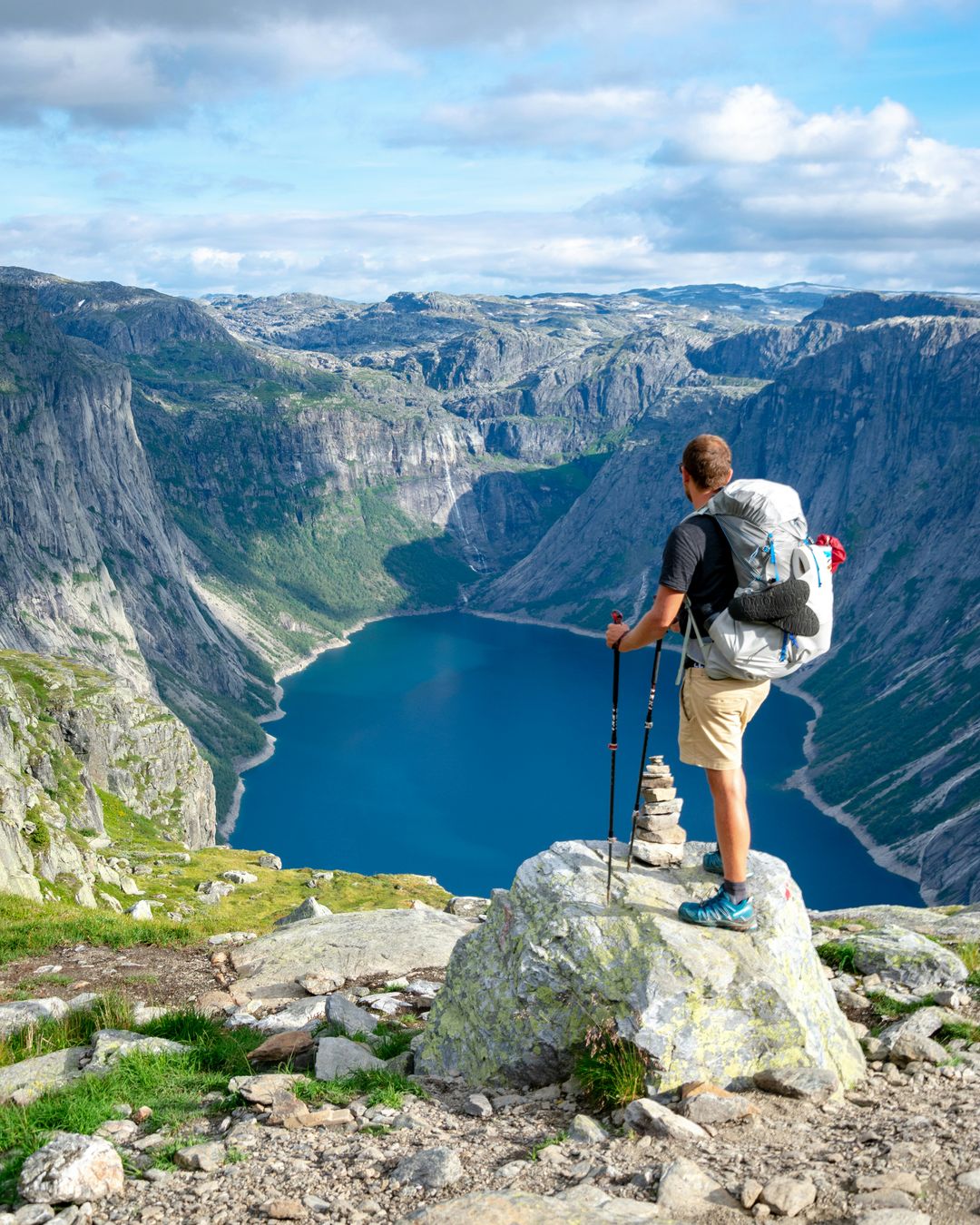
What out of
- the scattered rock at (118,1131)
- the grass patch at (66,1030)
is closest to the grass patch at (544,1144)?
the scattered rock at (118,1131)

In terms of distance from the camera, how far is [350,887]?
91688 millimetres

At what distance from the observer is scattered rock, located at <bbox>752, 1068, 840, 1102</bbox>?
1350cm

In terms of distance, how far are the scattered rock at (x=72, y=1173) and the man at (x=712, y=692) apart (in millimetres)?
8394

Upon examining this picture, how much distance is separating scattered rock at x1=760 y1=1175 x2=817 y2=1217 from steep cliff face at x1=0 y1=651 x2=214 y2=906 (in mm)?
41185

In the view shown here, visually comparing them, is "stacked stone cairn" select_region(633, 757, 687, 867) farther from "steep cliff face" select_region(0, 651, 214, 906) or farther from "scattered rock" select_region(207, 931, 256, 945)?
"steep cliff face" select_region(0, 651, 214, 906)

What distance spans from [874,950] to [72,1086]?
14.3 meters

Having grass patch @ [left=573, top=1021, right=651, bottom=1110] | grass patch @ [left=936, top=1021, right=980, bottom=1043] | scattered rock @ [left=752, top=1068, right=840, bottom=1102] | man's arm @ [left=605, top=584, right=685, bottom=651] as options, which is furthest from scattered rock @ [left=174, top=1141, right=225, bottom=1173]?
grass patch @ [left=936, top=1021, right=980, bottom=1043]

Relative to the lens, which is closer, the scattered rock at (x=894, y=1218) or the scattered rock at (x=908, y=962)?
the scattered rock at (x=894, y=1218)

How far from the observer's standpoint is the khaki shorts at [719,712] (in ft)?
49.5

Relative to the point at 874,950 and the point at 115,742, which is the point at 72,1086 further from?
the point at 115,742

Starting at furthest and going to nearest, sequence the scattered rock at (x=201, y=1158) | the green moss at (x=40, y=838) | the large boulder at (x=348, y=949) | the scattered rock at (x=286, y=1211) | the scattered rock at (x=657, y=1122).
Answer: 1. the green moss at (x=40, y=838)
2. the large boulder at (x=348, y=949)
3. the scattered rock at (x=657, y=1122)
4. the scattered rock at (x=201, y=1158)
5. the scattered rock at (x=286, y=1211)

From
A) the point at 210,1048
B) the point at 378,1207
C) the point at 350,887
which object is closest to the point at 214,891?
the point at 350,887

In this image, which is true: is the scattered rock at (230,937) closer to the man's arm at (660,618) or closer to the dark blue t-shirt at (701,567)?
the man's arm at (660,618)

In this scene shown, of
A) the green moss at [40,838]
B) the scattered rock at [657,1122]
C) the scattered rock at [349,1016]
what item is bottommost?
the green moss at [40,838]
